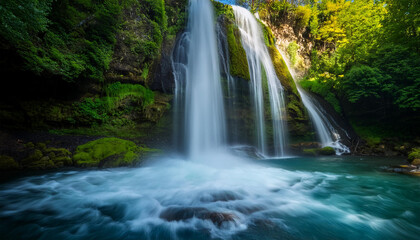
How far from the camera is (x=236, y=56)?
1100cm

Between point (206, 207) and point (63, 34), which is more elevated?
point (63, 34)

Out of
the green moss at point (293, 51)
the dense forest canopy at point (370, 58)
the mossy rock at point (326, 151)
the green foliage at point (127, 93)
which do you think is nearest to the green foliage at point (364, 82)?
the dense forest canopy at point (370, 58)

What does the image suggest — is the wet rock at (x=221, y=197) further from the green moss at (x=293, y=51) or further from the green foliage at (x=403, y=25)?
the green moss at (x=293, y=51)

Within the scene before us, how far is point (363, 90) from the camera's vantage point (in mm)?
12352

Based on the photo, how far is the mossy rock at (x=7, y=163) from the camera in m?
5.54

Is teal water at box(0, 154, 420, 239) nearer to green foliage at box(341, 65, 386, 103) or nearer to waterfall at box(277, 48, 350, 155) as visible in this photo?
waterfall at box(277, 48, 350, 155)

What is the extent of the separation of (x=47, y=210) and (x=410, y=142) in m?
19.1

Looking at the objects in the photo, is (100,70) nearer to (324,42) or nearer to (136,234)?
(136,234)

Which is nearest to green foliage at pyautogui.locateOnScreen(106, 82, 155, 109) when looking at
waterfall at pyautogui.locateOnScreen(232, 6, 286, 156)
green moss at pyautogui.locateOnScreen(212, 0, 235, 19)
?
waterfall at pyautogui.locateOnScreen(232, 6, 286, 156)

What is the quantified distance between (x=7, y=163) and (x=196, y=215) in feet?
22.6

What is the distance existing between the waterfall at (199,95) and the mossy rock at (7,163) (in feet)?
21.5

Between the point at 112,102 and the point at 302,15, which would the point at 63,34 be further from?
the point at 302,15

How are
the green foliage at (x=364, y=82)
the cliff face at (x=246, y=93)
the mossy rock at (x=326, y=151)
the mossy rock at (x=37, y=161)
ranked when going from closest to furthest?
1. the mossy rock at (x=37, y=161)
2. the cliff face at (x=246, y=93)
3. the mossy rock at (x=326, y=151)
4. the green foliage at (x=364, y=82)

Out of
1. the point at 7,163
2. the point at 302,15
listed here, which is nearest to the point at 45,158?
the point at 7,163
